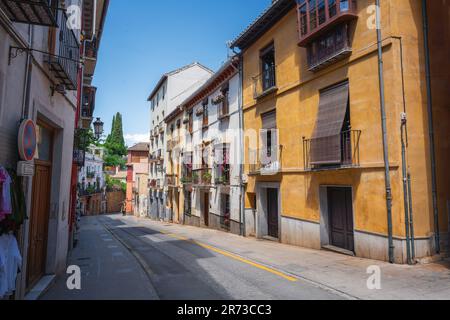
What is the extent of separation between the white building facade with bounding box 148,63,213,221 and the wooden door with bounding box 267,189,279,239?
17780 mm

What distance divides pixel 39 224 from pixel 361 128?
29.4ft

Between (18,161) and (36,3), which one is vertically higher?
(36,3)

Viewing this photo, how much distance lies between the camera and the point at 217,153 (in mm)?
19156

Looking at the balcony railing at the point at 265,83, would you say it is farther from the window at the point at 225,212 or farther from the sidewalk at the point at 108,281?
the sidewalk at the point at 108,281

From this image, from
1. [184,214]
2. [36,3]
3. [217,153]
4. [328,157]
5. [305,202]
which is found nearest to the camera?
[36,3]

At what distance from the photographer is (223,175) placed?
61.2 feet

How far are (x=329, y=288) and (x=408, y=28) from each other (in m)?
7.39

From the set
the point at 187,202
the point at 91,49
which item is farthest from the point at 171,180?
the point at 91,49

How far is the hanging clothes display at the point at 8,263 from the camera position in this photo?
4125 mm

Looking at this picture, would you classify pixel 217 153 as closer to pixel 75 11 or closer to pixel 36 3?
pixel 75 11

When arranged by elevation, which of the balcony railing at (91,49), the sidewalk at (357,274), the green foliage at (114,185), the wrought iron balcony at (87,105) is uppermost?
the balcony railing at (91,49)

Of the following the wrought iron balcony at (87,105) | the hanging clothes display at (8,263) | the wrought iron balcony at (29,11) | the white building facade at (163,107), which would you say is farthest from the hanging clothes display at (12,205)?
the white building facade at (163,107)

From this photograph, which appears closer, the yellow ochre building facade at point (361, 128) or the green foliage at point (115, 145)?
the yellow ochre building facade at point (361, 128)
